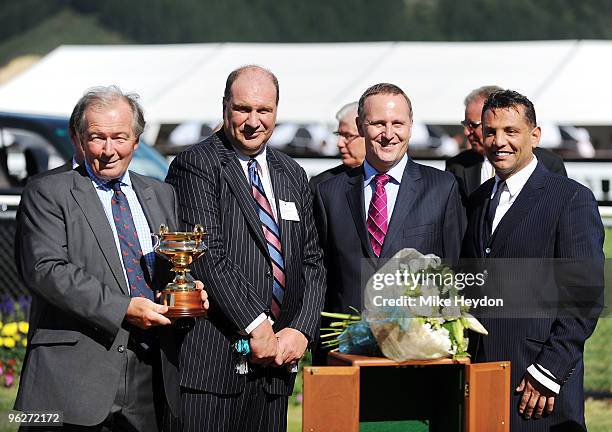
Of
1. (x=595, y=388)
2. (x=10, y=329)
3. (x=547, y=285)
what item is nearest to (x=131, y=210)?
(x=547, y=285)

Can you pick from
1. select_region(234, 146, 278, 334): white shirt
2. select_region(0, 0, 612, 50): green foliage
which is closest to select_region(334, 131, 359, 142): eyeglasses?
select_region(234, 146, 278, 334): white shirt

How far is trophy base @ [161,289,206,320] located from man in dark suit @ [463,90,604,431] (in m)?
1.30

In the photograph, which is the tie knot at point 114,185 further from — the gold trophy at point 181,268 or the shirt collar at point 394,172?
the shirt collar at point 394,172

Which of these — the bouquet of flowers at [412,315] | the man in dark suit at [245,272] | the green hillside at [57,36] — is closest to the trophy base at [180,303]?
the man in dark suit at [245,272]

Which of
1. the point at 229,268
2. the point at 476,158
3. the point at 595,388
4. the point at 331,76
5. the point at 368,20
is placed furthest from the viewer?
the point at 368,20

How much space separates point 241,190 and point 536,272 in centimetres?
132

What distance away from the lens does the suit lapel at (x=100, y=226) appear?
14.3 feet

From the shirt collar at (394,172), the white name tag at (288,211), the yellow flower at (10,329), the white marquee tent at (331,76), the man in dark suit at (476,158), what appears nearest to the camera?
the white name tag at (288,211)

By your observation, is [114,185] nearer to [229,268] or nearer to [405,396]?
[229,268]

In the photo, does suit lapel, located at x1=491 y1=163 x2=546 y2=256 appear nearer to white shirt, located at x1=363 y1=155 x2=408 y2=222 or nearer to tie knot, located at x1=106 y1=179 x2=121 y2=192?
white shirt, located at x1=363 y1=155 x2=408 y2=222

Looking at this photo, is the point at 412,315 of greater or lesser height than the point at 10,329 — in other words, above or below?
below

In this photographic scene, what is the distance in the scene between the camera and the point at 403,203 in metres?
5.04

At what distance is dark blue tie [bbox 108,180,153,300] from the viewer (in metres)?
4.43

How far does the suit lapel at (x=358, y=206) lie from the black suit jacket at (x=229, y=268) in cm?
27
